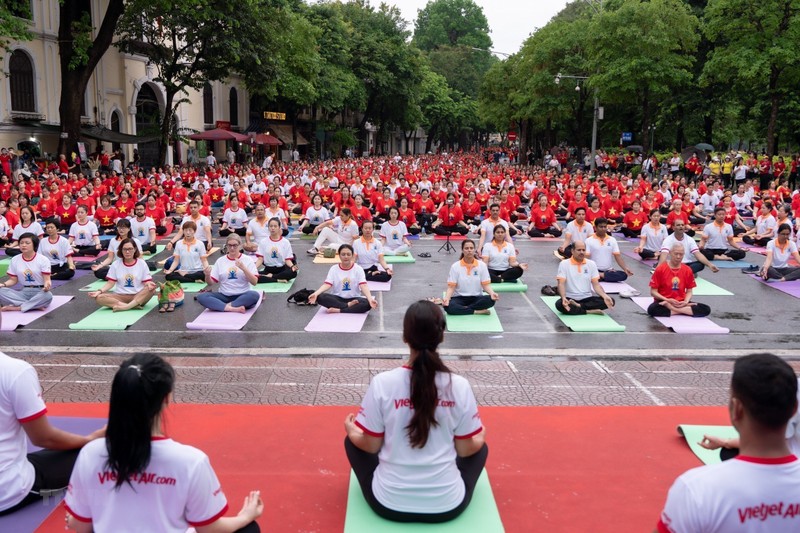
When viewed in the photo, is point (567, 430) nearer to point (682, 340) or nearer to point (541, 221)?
point (682, 340)

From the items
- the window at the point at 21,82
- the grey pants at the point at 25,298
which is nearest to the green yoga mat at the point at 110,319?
the grey pants at the point at 25,298

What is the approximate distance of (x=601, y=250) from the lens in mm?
13672

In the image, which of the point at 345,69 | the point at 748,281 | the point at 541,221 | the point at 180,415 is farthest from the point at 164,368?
the point at 345,69

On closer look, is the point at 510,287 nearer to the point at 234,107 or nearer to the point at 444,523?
the point at 444,523

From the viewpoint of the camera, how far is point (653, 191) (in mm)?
22469

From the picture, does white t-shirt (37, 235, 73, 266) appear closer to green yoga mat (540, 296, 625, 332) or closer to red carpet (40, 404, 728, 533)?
red carpet (40, 404, 728, 533)

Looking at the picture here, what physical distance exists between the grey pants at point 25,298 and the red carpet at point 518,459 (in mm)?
5059

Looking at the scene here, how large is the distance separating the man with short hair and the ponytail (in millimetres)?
2247

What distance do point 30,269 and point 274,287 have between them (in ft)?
13.4

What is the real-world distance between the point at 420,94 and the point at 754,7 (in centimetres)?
3930

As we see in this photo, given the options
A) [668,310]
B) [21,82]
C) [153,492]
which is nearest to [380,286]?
[668,310]

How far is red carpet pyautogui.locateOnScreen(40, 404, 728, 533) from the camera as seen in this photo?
5.30m

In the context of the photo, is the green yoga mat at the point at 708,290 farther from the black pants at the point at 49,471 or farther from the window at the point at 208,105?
the window at the point at 208,105

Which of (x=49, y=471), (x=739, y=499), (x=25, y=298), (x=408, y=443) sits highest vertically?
(x=739, y=499)
